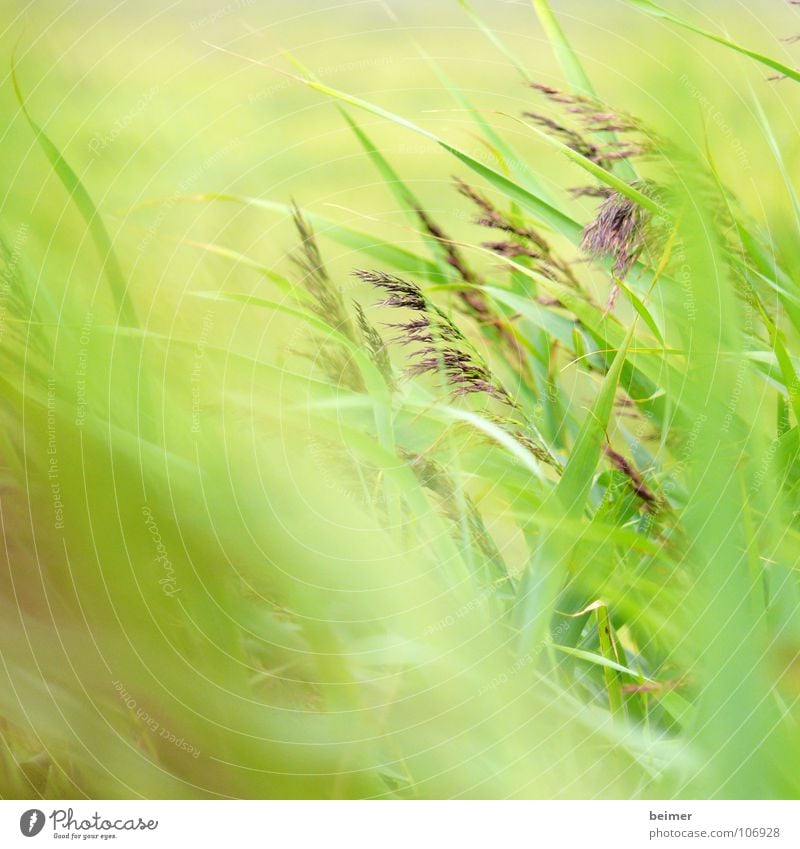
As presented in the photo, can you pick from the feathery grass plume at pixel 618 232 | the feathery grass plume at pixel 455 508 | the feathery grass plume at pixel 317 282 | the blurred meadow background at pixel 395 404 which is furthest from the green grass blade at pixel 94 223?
the feathery grass plume at pixel 618 232

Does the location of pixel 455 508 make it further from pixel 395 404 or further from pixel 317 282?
pixel 317 282

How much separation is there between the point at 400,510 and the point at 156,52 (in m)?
0.45

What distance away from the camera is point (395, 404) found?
24.1 inches

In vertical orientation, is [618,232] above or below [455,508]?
above

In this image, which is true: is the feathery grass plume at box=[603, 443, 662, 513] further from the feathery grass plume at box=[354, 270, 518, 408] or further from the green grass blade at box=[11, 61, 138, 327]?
the green grass blade at box=[11, 61, 138, 327]

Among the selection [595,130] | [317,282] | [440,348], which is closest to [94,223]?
[317,282]

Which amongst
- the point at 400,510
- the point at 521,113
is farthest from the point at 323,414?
the point at 521,113
